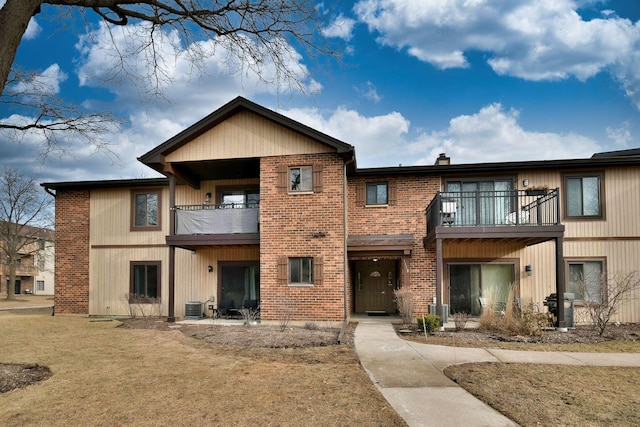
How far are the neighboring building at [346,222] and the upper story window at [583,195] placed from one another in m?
0.03

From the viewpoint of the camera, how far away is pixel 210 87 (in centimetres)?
766

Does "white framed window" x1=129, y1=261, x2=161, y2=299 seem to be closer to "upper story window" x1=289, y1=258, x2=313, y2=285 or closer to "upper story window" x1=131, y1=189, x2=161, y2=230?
"upper story window" x1=131, y1=189, x2=161, y2=230

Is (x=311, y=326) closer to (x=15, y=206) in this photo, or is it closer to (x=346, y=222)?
(x=346, y=222)

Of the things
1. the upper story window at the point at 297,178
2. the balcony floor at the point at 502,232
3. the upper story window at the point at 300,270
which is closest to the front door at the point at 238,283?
the upper story window at the point at 300,270

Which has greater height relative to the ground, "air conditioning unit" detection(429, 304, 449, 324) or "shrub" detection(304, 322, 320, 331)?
"air conditioning unit" detection(429, 304, 449, 324)

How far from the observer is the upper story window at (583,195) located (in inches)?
601

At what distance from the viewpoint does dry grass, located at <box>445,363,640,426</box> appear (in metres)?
5.53

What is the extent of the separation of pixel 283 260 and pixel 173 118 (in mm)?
7325

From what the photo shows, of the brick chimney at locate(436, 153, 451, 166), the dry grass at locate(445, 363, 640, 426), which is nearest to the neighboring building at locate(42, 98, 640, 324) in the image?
the brick chimney at locate(436, 153, 451, 166)

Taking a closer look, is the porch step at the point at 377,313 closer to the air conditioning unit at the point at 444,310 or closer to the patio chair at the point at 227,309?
the air conditioning unit at the point at 444,310

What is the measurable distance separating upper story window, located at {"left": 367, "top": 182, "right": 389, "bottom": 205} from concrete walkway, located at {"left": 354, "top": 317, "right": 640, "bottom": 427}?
17.2ft

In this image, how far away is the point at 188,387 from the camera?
702 centimetres

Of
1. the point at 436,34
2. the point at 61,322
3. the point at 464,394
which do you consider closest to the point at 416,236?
the point at 436,34

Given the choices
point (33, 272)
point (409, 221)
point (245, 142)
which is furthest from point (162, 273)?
point (33, 272)
